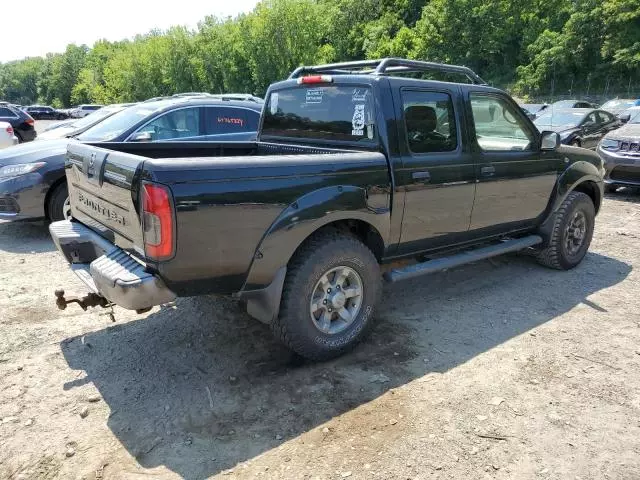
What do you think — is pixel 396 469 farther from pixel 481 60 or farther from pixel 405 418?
pixel 481 60

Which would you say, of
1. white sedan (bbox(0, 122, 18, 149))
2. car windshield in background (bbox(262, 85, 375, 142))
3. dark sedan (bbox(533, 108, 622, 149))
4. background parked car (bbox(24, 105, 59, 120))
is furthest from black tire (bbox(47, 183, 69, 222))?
background parked car (bbox(24, 105, 59, 120))

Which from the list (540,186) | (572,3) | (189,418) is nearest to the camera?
(189,418)

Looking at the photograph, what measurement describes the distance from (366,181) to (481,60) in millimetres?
59410

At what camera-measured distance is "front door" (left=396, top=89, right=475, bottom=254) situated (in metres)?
3.91

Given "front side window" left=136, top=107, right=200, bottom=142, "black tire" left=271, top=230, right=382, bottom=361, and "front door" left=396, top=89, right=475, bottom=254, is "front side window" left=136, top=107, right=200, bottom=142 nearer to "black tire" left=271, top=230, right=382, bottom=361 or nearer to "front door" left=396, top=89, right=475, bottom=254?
"front door" left=396, top=89, right=475, bottom=254

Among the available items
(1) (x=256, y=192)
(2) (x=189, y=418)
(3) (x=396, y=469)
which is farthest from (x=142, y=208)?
(3) (x=396, y=469)

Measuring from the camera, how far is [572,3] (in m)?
50.6

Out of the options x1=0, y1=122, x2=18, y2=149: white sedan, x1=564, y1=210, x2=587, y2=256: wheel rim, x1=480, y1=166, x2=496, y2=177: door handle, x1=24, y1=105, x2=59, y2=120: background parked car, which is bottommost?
x1=24, y1=105, x2=59, y2=120: background parked car

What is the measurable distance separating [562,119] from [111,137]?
12232 mm

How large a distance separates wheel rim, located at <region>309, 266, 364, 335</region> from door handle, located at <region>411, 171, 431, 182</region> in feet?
2.98

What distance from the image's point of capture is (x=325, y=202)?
3.37 meters

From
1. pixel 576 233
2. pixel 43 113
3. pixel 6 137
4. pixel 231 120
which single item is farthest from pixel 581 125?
pixel 43 113

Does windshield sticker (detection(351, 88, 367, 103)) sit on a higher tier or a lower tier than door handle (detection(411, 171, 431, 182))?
higher

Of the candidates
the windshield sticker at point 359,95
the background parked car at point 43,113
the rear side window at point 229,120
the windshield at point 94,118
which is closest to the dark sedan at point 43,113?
the background parked car at point 43,113
